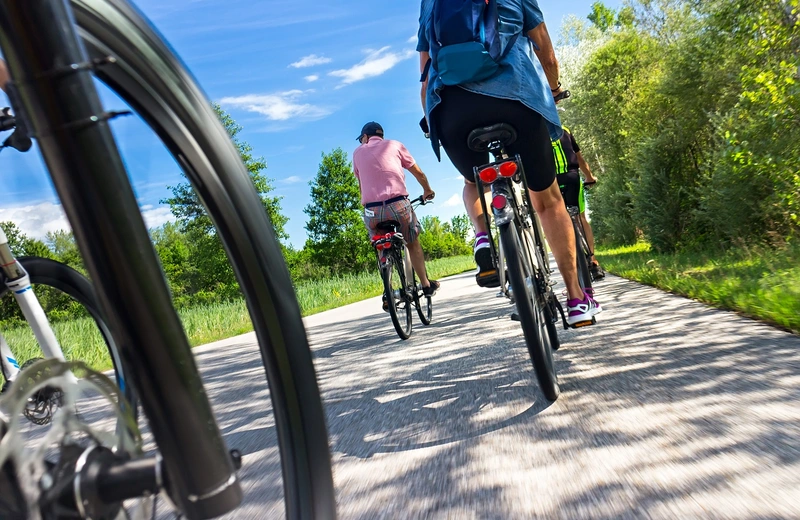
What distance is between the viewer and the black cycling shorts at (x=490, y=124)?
3178 millimetres

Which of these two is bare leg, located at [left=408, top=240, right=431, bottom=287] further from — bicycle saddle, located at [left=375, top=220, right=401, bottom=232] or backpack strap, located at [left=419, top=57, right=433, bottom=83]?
backpack strap, located at [left=419, top=57, right=433, bottom=83]

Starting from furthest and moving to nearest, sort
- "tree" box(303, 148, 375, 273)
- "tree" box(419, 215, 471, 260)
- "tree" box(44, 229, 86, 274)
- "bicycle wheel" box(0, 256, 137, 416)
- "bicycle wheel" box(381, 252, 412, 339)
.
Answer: "tree" box(419, 215, 471, 260)
"tree" box(303, 148, 375, 273)
"bicycle wheel" box(381, 252, 412, 339)
"bicycle wheel" box(0, 256, 137, 416)
"tree" box(44, 229, 86, 274)

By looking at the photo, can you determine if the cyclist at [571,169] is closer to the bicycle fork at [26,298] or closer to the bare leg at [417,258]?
the bare leg at [417,258]

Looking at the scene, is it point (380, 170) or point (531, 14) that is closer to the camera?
point (531, 14)

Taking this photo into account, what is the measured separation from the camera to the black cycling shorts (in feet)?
10.4

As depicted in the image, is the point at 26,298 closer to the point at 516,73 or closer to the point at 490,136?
the point at 490,136

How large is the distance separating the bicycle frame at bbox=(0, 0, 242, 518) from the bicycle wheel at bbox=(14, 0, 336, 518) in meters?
0.07

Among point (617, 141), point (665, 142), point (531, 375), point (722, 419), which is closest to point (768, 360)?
point (722, 419)

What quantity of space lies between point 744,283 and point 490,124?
3.74 m

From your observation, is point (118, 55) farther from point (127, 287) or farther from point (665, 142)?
point (665, 142)

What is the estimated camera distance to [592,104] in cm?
2545

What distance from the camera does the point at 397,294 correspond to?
6422 mm

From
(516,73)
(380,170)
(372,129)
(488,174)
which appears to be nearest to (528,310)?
(488,174)

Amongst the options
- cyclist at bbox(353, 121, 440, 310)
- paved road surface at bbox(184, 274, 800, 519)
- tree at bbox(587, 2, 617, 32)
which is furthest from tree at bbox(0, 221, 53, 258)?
tree at bbox(587, 2, 617, 32)
